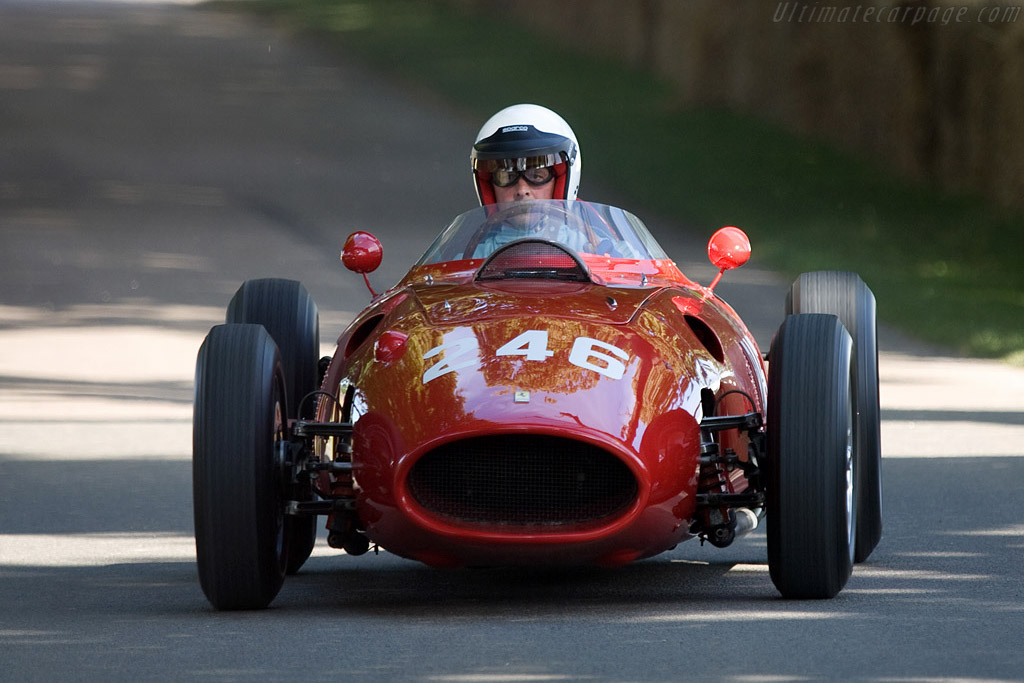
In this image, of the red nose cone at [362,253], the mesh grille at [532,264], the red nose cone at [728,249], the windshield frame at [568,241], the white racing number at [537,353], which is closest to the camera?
the white racing number at [537,353]

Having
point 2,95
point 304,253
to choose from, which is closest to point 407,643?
point 304,253

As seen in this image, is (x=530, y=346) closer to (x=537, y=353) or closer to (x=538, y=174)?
(x=537, y=353)

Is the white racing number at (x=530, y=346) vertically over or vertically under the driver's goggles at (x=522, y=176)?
under

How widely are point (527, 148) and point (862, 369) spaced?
72.1 inches

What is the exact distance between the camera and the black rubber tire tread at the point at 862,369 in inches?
A: 298

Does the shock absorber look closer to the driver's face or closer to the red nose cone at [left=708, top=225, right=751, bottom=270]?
the red nose cone at [left=708, top=225, right=751, bottom=270]

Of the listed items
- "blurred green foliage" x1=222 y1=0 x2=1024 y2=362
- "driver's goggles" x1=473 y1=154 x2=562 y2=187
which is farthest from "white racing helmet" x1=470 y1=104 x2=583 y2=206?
"blurred green foliage" x1=222 y1=0 x2=1024 y2=362

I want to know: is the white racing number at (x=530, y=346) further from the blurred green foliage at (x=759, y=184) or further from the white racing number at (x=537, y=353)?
the blurred green foliage at (x=759, y=184)

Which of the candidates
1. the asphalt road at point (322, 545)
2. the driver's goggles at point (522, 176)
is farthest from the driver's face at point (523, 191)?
the asphalt road at point (322, 545)

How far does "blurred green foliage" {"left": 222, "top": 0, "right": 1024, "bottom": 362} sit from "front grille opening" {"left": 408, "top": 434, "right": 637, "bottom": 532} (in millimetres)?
8895

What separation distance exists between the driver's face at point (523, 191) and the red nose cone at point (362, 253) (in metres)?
0.63

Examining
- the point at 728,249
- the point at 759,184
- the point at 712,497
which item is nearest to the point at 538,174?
the point at 728,249

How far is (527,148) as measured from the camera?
8.53m

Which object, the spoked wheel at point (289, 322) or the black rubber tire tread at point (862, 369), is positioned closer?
the black rubber tire tread at point (862, 369)
